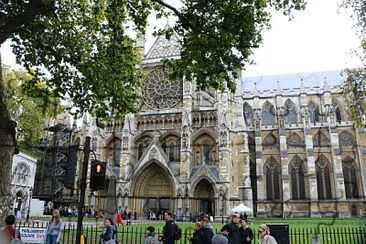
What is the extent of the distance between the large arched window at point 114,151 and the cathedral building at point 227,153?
0.34 feet

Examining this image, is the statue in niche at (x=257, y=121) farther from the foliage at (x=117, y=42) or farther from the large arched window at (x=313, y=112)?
the foliage at (x=117, y=42)

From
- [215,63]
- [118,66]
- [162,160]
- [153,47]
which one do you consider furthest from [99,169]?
[153,47]

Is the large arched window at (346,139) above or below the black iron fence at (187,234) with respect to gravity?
above

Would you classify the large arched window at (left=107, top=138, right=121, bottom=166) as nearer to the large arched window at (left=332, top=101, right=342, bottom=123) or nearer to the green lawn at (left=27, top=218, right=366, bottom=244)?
the green lawn at (left=27, top=218, right=366, bottom=244)

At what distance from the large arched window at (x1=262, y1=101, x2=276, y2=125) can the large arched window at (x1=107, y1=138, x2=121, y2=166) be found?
18.5 m

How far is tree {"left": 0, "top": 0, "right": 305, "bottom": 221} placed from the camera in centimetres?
930

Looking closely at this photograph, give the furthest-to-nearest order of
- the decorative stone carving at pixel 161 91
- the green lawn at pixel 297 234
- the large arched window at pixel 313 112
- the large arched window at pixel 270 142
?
the large arched window at pixel 313 112 < the large arched window at pixel 270 142 < the decorative stone carving at pixel 161 91 < the green lawn at pixel 297 234

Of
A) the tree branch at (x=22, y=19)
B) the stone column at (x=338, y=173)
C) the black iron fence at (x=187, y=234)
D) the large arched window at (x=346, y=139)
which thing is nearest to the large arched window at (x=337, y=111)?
the large arched window at (x=346, y=139)

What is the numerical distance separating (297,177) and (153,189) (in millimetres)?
16032

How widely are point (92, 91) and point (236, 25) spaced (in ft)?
19.9

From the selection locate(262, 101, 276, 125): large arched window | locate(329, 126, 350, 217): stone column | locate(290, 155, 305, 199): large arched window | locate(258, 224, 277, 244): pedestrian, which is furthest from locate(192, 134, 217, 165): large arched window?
locate(258, 224, 277, 244): pedestrian

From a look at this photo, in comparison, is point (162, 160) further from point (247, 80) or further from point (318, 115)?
point (247, 80)

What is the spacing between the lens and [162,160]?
90.3 ft

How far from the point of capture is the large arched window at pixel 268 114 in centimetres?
3809
